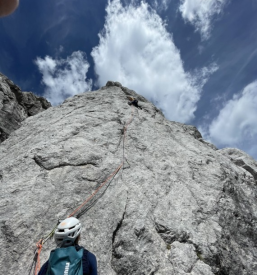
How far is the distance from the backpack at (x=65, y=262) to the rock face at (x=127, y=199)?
2.23m

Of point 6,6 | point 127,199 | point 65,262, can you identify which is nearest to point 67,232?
point 65,262

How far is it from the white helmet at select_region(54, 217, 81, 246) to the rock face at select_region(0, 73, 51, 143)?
11.0 meters

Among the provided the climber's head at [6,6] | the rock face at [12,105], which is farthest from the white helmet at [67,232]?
the rock face at [12,105]

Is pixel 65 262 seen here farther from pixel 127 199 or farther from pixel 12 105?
pixel 12 105

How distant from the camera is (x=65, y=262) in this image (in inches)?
157

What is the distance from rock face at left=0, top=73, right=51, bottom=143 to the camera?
47.7 ft

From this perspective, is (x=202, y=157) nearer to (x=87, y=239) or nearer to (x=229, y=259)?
(x=229, y=259)

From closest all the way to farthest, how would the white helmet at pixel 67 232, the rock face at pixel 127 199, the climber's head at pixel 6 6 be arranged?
the climber's head at pixel 6 6 → the white helmet at pixel 67 232 → the rock face at pixel 127 199

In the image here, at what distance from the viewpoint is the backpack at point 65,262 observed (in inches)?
154

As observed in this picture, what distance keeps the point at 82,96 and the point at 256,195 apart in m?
13.3

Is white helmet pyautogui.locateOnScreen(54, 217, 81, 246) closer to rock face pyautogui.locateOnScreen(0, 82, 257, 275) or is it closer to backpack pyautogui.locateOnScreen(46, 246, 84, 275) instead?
backpack pyautogui.locateOnScreen(46, 246, 84, 275)

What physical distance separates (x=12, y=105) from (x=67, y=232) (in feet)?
47.6

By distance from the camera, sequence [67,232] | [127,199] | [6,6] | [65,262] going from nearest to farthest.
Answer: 1. [6,6]
2. [65,262]
3. [67,232]
4. [127,199]

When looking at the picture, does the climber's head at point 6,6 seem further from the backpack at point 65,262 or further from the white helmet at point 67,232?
the white helmet at point 67,232
